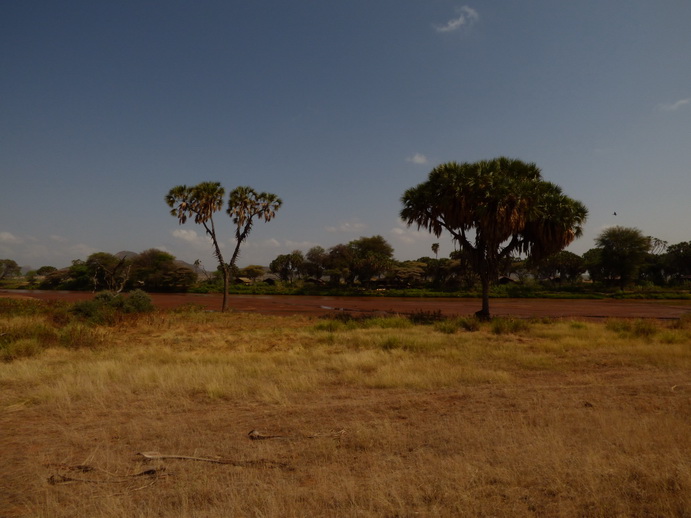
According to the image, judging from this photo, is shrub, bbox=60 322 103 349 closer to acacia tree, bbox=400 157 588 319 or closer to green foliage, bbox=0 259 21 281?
acacia tree, bbox=400 157 588 319

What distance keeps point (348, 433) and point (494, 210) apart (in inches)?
767

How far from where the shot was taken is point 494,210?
21.7m

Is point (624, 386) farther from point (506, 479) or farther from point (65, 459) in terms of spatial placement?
point (65, 459)

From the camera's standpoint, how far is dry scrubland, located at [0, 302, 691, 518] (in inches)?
141

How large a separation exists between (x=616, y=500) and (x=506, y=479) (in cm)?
96

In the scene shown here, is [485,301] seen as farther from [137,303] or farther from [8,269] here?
[8,269]

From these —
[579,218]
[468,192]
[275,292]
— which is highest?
[468,192]

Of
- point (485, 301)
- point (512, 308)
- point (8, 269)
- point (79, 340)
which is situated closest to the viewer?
point (79, 340)

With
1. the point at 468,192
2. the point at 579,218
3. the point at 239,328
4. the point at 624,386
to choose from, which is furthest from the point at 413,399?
the point at 579,218

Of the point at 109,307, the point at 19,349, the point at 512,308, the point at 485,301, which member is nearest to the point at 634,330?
the point at 485,301

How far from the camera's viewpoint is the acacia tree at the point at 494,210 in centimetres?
2152

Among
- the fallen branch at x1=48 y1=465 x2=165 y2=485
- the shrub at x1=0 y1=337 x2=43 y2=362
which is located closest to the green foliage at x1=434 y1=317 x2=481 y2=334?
the fallen branch at x1=48 y1=465 x2=165 y2=485

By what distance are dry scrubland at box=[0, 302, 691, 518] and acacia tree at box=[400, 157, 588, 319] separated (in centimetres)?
1146

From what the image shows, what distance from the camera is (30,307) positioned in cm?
2275
